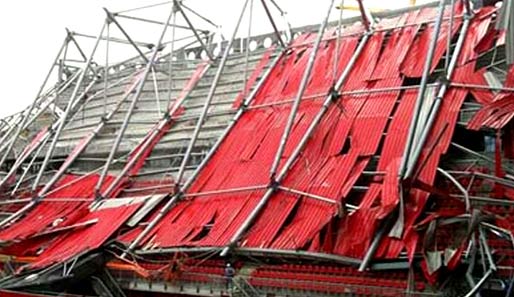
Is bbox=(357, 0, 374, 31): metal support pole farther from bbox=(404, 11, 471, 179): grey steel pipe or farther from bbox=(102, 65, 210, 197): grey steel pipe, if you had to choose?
bbox=(102, 65, 210, 197): grey steel pipe

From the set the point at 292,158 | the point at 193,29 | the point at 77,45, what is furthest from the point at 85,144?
the point at 292,158

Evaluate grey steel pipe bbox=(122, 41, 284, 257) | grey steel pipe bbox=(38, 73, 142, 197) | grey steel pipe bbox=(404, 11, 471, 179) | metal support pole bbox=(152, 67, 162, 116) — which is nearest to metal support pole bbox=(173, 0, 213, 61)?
metal support pole bbox=(152, 67, 162, 116)

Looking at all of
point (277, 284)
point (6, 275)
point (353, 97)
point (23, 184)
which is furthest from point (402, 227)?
point (23, 184)

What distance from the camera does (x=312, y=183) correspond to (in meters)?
18.0

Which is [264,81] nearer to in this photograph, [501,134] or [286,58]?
[286,58]

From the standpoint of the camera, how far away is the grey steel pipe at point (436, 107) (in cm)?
1548

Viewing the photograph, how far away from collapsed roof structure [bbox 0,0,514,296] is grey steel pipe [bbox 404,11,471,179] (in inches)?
1.6

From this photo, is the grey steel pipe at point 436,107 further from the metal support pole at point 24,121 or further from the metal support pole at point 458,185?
the metal support pole at point 24,121

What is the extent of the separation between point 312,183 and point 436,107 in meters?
3.50

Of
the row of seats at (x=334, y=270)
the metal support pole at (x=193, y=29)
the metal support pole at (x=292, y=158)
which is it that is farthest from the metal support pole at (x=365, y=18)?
the row of seats at (x=334, y=270)

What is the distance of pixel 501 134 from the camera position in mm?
16266

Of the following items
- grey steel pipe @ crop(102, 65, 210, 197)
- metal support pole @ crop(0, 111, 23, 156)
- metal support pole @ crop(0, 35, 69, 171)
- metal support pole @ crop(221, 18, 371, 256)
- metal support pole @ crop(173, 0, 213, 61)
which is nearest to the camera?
metal support pole @ crop(221, 18, 371, 256)

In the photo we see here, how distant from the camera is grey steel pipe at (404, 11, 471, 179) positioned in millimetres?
15475

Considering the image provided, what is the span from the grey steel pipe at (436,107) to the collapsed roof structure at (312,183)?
4 cm
